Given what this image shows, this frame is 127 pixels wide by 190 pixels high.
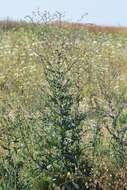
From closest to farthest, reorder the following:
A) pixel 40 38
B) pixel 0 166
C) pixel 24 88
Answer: pixel 0 166
pixel 40 38
pixel 24 88

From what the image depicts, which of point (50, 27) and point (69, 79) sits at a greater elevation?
point (50, 27)

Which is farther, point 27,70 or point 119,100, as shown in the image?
point 27,70

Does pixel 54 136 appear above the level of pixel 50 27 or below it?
below

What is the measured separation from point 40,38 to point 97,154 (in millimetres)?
1163

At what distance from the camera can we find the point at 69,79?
5.75m

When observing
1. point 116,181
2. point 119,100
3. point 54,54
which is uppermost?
point 54,54

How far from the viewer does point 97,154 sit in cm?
594

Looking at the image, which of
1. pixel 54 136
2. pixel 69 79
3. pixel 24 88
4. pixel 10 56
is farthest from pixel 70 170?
pixel 10 56

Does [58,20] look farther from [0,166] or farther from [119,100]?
[0,166]

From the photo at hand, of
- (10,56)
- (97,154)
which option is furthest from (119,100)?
(10,56)

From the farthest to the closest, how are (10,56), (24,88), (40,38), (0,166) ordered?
(10,56), (24,88), (40,38), (0,166)

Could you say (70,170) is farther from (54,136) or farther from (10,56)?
(10,56)

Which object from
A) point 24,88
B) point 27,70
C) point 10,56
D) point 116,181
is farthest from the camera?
point 10,56

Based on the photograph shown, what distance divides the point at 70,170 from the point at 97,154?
351 millimetres
